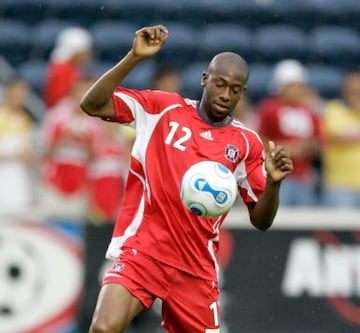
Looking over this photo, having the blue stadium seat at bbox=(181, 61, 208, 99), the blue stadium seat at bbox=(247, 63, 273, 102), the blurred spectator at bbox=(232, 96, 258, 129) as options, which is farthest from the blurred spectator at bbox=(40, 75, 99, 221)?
the blue stadium seat at bbox=(247, 63, 273, 102)

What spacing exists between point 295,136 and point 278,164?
4.58 m

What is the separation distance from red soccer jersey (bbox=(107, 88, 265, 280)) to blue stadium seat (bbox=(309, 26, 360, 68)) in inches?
302

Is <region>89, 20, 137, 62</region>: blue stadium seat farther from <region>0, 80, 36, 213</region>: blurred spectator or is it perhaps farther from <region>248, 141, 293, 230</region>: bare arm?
<region>248, 141, 293, 230</region>: bare arm

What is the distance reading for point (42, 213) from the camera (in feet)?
35.3

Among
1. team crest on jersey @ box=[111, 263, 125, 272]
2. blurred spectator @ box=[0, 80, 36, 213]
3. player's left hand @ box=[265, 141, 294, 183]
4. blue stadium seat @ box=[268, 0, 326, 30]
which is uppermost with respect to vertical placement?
blue stadium seat @ box=[268, 0, 326, 30]

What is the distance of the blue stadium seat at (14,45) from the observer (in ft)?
48.3

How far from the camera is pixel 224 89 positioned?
6945 millimetres

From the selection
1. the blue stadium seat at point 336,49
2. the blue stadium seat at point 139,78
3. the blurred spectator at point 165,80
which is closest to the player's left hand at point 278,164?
the blurred spectator at point 165,80

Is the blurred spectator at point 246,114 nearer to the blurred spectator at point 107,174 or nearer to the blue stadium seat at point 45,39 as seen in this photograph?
the blurred spectator at point 107,174

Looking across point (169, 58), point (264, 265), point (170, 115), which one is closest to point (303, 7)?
point (169, 58)

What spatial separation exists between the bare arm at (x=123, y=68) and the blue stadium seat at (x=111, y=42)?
787 centimetres

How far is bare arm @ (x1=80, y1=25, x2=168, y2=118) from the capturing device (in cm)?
671

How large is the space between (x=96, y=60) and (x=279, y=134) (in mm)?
4013

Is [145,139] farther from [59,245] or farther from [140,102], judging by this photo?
[59,245]
